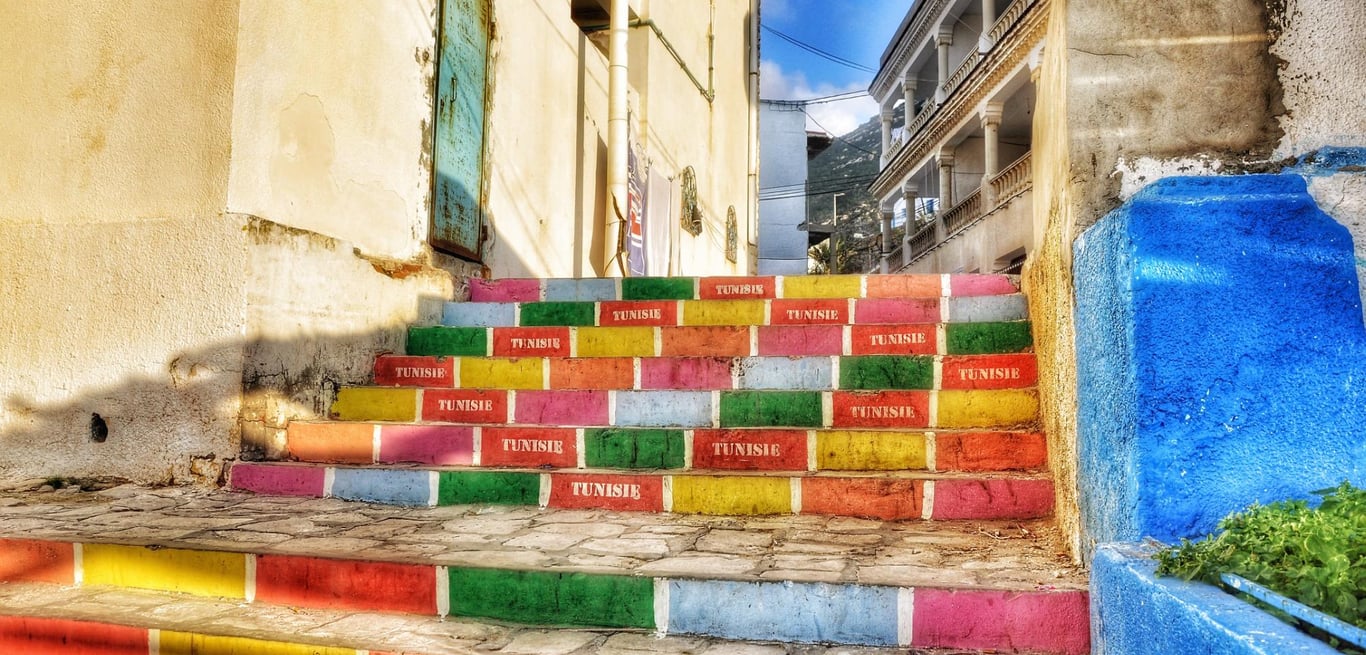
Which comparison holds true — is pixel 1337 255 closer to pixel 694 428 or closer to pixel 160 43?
pixel 694 428

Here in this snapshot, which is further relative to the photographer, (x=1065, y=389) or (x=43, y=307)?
(x=43, y=307)

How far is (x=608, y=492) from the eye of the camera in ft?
11.0

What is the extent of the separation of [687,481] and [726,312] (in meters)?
1.72

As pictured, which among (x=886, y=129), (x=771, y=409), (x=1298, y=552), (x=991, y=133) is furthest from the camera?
(x=886, y=129)

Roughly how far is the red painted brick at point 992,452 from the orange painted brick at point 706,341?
136 centimetres

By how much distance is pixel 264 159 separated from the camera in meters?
3.89

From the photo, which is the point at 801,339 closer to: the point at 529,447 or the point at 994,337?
the point at 994,337

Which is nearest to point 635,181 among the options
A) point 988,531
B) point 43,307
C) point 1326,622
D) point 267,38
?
point 267,38

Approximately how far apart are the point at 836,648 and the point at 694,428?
1546 mm

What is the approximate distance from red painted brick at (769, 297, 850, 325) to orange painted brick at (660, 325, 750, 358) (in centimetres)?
38

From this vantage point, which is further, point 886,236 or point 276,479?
point 886,236

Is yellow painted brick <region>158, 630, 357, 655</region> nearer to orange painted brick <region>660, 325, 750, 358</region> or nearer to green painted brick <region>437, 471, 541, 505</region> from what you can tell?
green painted brick <region>437, 471, 541, 505</region>

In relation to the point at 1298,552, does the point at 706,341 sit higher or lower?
higher

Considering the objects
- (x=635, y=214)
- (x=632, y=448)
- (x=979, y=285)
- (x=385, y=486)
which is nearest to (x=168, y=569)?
(x=385, y=486)
